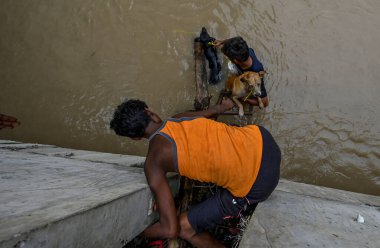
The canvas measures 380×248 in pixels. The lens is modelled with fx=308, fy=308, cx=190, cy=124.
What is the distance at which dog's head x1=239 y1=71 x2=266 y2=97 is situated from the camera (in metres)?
2.92

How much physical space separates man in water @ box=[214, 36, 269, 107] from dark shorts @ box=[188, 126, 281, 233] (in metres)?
0.99

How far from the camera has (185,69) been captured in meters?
3.78

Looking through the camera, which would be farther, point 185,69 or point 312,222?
point 185,69

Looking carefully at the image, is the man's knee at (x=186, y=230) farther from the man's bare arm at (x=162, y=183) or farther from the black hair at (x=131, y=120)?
the black hair at (x=131, y=120)

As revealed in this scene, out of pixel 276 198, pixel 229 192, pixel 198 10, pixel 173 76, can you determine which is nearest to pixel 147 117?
pixel 229 192

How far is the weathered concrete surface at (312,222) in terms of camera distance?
1.64m

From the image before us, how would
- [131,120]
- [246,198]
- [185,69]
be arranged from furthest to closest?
[185,69], [246,198], [131,120]

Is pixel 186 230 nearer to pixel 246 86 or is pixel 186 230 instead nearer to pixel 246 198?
pixel 246 198

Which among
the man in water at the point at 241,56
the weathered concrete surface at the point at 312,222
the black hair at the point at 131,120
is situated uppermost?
the man in water at the point at 241,56

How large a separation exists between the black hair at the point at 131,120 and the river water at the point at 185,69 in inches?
65.5

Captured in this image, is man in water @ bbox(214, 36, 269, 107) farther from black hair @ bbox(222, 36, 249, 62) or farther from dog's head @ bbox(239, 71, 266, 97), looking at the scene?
dog's head @ bbox(239, 71, 266, 97)

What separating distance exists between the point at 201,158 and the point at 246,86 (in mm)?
1279

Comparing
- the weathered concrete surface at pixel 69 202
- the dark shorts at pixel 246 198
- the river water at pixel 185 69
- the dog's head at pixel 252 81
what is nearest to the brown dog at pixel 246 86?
the dog's head at pixel 252 81

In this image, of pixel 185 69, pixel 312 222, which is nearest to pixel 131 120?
pixel 312 222
